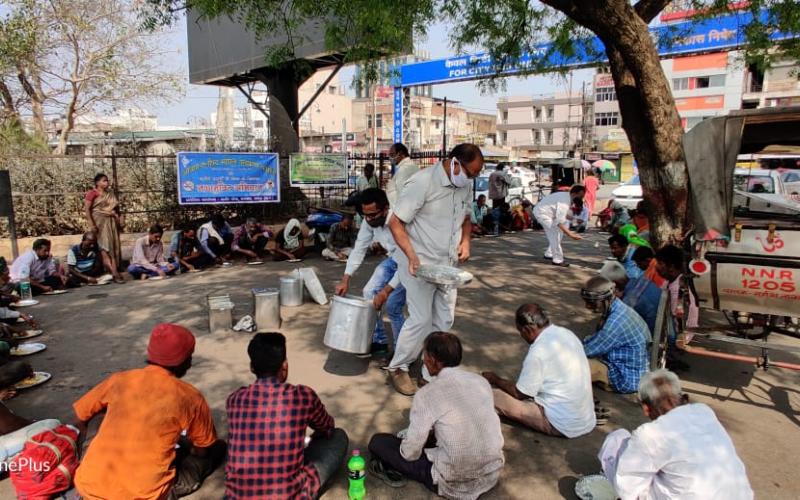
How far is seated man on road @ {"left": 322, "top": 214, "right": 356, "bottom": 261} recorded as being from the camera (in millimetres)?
10055

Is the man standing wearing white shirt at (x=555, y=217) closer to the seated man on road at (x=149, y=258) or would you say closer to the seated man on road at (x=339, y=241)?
the seated man on road at (x=339, y=241)

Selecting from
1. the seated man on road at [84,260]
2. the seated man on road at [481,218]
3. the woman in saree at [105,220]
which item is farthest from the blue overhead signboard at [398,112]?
the seated man on road at [84,260]

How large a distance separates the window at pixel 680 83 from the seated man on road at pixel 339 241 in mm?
43072

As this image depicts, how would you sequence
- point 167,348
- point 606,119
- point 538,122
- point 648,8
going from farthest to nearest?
point 538,122
point 606,119
point 648,8
point 167,348

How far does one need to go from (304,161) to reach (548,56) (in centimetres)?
547

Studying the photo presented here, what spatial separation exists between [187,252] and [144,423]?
7.11m

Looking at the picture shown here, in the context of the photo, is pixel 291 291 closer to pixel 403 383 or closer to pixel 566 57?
pixel 403 383

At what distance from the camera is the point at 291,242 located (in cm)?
1011

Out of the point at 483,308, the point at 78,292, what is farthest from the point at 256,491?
the point at 78,292

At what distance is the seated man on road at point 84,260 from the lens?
812cm

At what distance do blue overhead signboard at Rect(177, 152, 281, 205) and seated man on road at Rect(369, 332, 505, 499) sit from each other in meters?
8.36

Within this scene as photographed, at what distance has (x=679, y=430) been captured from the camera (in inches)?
94.7

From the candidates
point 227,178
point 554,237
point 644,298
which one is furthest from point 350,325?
point 227,178

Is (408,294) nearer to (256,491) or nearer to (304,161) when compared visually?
(256,491)
